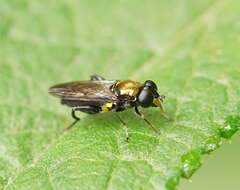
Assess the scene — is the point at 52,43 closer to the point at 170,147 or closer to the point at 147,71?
the point at 147,71

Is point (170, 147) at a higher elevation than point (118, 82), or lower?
lower

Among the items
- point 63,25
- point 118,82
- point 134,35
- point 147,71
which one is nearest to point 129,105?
point 118,82

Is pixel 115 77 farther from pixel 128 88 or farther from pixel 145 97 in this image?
pixel 145 97

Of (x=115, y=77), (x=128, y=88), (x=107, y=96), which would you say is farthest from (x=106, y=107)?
(x=115, y=77)

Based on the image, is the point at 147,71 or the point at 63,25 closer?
the point at 147,71

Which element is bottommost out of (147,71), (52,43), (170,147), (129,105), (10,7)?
(170,147)

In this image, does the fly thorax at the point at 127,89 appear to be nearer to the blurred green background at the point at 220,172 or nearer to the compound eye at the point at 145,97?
the compound eye at the point at 145,97
